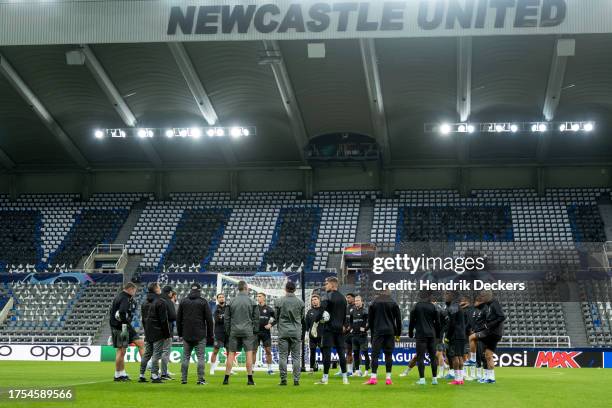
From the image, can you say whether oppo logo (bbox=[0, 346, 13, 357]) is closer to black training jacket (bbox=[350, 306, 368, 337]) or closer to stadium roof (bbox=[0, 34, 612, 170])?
stadium roof (bbox=[0, 34, 612, 170])

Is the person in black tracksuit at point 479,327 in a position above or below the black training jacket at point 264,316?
below

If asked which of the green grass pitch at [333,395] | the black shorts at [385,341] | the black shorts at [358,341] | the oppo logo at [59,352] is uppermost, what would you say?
the oppo logo at [59,352]

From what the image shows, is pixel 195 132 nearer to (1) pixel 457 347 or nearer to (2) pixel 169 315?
(2) pixel 169 315

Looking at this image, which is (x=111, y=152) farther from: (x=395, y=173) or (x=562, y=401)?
(x=562, y=401)

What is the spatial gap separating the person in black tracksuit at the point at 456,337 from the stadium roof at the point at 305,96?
629 inches

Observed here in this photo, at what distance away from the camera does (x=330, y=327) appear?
15914 millimetres

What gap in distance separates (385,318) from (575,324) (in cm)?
1737

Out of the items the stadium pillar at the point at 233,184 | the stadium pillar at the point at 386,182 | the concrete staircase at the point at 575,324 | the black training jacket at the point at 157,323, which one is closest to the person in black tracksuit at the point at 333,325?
the black training jacket at the point at 157,323

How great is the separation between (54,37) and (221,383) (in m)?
16.6

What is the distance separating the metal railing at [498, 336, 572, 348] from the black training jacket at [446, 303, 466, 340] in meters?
14.9

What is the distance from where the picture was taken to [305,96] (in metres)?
36.2

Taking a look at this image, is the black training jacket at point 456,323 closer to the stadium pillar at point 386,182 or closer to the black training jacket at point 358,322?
the black training jacket at point 358,322
